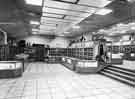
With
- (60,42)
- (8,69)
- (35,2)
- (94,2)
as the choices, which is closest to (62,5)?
(35,2)

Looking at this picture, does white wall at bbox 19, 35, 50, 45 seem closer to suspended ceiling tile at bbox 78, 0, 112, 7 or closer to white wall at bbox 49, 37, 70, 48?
white wall at bbox 49, 37, 70, 48

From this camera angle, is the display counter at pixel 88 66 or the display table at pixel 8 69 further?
the display counter at pixel 88 66

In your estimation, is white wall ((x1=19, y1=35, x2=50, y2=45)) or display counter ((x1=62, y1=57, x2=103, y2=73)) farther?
white wall ((x1=19, y1=35, x2=50, y2=45))

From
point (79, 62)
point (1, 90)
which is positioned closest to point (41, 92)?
point (1, 90)

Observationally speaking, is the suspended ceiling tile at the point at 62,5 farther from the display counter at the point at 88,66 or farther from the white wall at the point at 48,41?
the white wall at the point at 48,41

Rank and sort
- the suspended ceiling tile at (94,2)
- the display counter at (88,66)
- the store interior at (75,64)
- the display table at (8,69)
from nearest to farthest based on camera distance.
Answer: the store interior at (75,64)
the suspended ceiling tile at (94,2)
the display table at (8,69)
the display counter at (88,66)

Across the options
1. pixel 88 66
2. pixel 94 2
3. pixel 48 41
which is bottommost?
pixel 88 66

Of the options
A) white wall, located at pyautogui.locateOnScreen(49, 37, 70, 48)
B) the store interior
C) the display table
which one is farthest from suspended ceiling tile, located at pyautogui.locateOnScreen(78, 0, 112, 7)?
white wall, located at pyautogui.locateOnScreen(49, 37, 70, 48)

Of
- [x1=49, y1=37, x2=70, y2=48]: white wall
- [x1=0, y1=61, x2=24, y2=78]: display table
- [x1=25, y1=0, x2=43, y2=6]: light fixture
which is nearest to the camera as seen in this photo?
[x1=25, y1=0, x2=43, y2=6]: light fixture

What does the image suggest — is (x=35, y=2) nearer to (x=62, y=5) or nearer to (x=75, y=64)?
(x=62, y=5)

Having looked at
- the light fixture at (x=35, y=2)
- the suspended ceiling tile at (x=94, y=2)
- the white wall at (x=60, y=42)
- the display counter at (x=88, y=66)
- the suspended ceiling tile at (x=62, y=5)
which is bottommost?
the display counter at (x=88, y=66)

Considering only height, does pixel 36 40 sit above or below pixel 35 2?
below

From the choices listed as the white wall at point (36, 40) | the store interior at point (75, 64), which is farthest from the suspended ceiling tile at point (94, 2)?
the white wall at point (36, 40)

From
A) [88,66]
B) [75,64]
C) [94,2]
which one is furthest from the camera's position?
[75,64]
